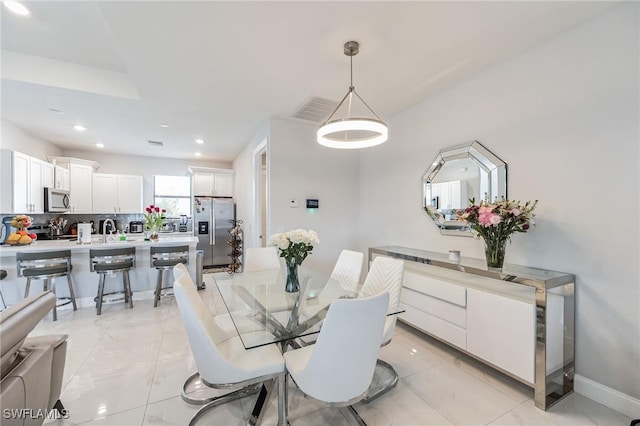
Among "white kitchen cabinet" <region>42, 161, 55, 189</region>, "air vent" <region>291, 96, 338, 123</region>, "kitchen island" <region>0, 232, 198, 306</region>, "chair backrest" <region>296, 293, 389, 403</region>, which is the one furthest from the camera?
"white kitchen cabinet" <region>42, 161, 55, 189</region>

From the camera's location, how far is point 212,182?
6.55 meters

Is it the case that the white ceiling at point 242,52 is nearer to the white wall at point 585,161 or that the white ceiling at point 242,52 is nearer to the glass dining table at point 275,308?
the white wall at point 585,161

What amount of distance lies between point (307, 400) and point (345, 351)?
0.92 metres

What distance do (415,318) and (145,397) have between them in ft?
8.11

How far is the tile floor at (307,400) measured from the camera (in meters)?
1.69

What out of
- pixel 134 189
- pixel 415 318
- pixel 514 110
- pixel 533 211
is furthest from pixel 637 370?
pixel 134 189

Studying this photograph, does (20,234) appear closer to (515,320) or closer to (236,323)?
(236,323)

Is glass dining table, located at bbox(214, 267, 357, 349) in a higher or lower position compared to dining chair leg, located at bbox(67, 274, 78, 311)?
higher

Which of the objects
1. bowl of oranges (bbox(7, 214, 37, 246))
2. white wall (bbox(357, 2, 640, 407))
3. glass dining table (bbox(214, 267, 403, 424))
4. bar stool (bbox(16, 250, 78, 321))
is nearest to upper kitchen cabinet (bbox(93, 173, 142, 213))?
bowl of oranges (bbox(7, 214, 37, 246))

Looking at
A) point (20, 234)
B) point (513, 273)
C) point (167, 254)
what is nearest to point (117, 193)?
point (20, 234)

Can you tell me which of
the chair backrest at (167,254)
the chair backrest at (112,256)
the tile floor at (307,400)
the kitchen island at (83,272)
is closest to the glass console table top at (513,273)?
the tile floor at (307,400)

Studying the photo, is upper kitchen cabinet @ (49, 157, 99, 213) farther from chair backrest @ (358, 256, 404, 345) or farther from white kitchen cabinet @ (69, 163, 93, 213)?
chair backrest @ (358, 256, 404, 345)

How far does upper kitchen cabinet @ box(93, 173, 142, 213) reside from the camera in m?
5.82

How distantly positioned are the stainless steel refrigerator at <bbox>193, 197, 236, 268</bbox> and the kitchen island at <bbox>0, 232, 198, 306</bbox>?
2.10 meters
